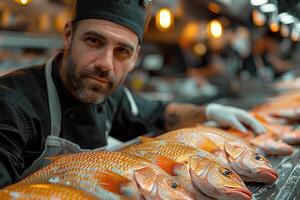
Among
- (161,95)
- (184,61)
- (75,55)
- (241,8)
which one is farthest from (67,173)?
(184,61)

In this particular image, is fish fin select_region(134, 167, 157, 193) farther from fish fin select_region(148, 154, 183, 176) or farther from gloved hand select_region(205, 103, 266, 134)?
gloved hand select_region(205, 103, 266, 134)

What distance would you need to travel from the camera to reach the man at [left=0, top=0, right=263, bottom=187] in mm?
1376

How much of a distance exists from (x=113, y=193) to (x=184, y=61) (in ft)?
21.0

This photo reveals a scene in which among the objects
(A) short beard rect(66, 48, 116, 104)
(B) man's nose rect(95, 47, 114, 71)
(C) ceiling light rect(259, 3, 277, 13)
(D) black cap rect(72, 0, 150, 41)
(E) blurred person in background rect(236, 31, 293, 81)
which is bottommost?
(E) blurred person in background rect(236, 31, 293, 81)

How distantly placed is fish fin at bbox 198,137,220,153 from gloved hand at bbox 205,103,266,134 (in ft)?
2.22

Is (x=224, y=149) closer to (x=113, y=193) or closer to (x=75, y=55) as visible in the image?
(x=113, y=193)

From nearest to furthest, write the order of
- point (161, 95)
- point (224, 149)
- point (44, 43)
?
point (224, 149)
point (44, 43)
point (161, 95)

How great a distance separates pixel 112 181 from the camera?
942 mm

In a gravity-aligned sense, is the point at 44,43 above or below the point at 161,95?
above

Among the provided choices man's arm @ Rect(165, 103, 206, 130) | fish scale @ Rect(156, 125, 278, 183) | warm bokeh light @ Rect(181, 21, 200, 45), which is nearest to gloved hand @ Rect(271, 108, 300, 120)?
man's arm @ Rect(165, 103, 206, 130)

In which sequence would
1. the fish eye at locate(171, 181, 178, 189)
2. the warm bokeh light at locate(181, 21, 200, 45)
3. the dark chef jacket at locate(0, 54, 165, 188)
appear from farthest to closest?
the warm bokeh light at locate(181, 21, 200, 45) < the dark chef jacket at locate(0, 54, 165, 188) < the fish eye at locate(171, 181, 178, 189)

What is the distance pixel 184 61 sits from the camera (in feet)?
23.6

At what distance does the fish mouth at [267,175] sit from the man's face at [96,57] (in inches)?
30.7

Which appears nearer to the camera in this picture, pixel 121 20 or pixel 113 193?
pixel 113 193
